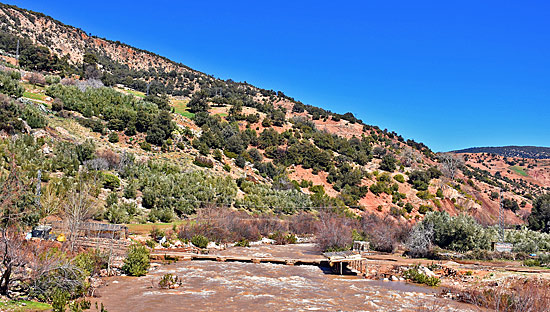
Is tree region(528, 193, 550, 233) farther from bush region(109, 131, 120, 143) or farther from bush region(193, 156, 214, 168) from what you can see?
bush region(109, 131, 120, 143)

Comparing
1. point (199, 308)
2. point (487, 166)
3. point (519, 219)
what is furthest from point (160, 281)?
point (487, 166)

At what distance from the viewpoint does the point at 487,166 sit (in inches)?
3659

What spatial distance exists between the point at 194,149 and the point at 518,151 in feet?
345

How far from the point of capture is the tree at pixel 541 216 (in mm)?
29812

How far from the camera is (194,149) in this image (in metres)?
45.1

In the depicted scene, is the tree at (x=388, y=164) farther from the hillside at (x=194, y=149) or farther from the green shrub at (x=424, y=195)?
the green shrub at (x=424, y=195)

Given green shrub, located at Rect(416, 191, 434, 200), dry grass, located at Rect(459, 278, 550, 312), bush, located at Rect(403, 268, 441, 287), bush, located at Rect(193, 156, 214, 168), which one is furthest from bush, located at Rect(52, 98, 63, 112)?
green shrub, located at Rect(416, 191, 434, 200)

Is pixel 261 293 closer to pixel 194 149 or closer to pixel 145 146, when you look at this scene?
pixel 145 146

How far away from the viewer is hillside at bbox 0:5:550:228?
30.7 meters

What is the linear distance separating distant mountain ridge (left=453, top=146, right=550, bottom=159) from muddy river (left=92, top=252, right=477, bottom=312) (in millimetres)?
110969

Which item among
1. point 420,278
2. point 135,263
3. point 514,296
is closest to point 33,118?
point 135,263

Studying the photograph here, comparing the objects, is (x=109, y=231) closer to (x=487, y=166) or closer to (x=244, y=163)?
(x=244, y=163)

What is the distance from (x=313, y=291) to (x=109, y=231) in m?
11.1

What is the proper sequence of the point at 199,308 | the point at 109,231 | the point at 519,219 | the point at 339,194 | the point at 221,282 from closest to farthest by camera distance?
the point at 199,308 < the point at 221,282 < the point at 109,231 < the point at 339,194 < the point at 519,219
